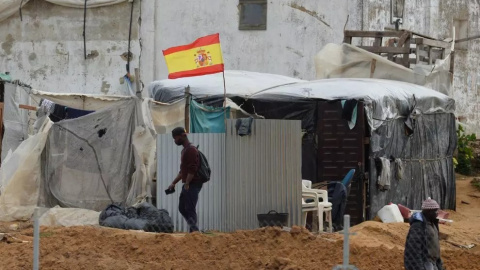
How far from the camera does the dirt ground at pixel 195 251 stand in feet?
39.4

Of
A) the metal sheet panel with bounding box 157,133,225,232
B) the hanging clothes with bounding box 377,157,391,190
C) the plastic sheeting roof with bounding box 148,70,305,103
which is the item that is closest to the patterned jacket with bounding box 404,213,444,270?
the metal sheet panel with bounding box 157,133,225,232

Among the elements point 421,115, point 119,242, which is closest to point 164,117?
point 119,242

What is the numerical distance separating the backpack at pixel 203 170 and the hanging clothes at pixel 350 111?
4.19 meters

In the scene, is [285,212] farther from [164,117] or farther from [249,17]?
[249,17]

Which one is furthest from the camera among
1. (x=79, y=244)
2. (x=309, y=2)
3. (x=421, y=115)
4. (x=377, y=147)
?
(x=309, y=2)

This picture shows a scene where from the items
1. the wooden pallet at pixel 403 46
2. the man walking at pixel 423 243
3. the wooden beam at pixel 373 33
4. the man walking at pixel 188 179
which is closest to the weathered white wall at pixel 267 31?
the wooden pallet at pixel 403 46

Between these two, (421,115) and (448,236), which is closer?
(448,236)

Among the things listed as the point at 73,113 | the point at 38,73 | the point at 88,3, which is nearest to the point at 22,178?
the point at 73,113

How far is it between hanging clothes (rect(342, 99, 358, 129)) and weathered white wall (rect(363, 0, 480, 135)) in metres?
10.9

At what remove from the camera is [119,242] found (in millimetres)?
13148

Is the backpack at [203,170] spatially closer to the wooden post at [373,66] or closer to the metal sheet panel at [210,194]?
the metal sheet panel at [210,194]

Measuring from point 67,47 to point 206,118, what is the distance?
1039cm

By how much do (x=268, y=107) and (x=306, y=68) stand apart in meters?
7.69

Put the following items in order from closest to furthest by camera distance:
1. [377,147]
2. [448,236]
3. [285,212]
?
[285,212] → [448,236] → [377,147]
